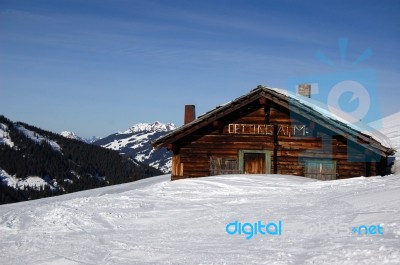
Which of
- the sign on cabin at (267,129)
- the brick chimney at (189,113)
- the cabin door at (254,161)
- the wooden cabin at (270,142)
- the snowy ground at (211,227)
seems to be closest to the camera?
the snowy ground at (211,227)

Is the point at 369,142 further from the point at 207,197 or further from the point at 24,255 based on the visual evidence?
the point at 24,255

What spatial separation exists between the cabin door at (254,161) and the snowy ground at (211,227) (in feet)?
13.6

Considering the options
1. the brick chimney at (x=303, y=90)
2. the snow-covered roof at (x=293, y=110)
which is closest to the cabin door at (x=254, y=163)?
the snow-covered roof at (x=293, y=110)

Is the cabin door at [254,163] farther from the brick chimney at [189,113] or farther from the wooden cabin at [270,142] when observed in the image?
the brick chimney at [189,113]

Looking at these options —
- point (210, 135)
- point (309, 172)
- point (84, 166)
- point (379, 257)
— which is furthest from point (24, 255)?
point (84, 166)

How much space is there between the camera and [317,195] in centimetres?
1121

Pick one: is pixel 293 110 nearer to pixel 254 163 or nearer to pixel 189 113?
pixel 254 163

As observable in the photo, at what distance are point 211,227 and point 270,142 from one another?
956 cm

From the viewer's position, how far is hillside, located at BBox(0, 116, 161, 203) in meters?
158

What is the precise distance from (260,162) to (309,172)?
2.15 meters

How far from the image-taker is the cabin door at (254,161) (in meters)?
17.5

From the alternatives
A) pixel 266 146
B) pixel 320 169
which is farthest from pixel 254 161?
pixel 320 169

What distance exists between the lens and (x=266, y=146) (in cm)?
1752

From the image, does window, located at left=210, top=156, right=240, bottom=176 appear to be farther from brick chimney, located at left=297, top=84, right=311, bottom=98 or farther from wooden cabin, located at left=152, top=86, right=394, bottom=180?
brick chimney, located at left=297, top=84, right=311, bottom=98
